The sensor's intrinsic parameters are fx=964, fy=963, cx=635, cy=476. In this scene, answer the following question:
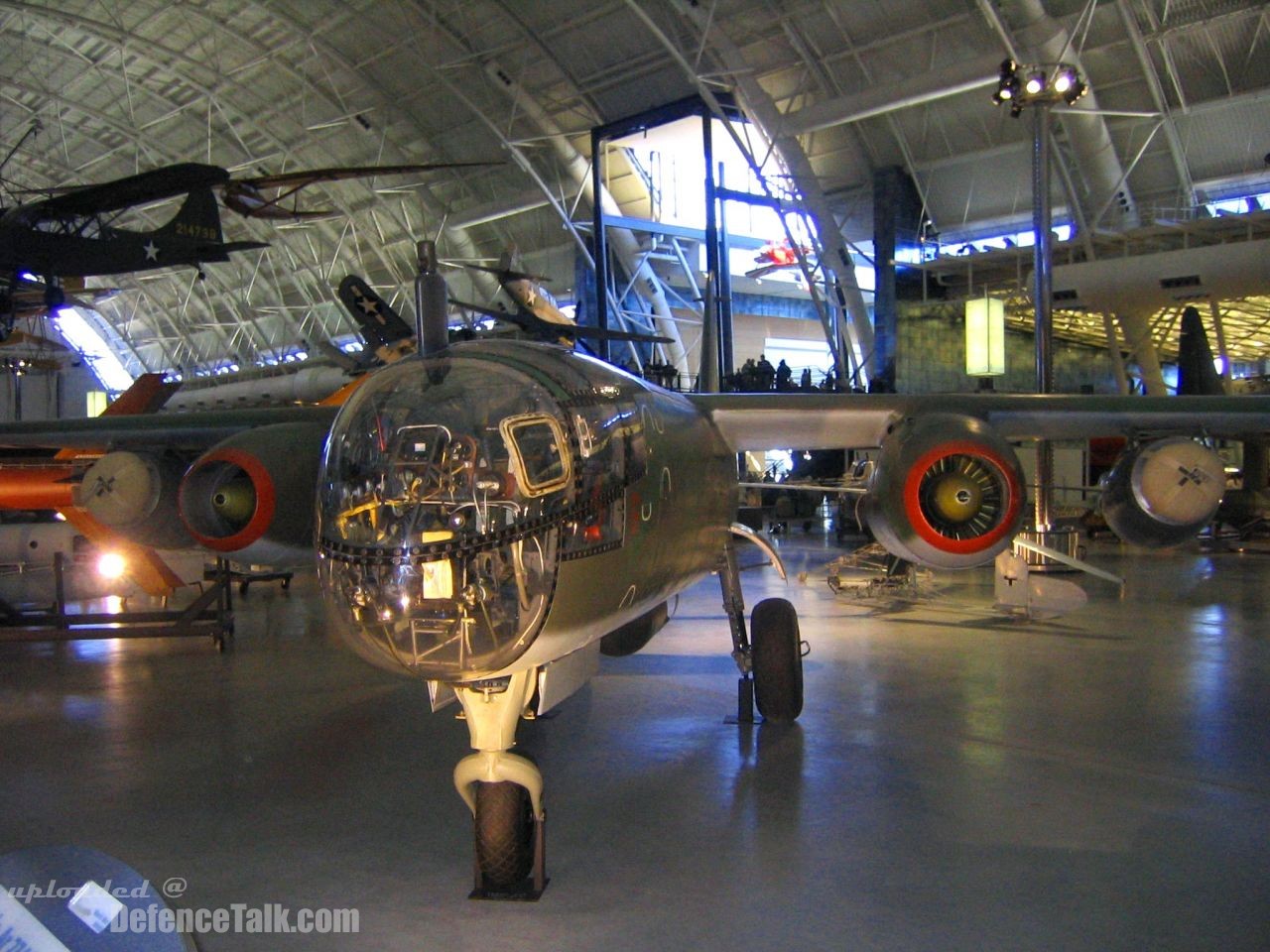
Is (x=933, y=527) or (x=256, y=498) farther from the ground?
(x=256, y=498)

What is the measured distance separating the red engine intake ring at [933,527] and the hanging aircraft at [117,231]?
11.6 meters

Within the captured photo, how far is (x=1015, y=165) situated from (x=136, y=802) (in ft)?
83.4

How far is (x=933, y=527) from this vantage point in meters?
6.46

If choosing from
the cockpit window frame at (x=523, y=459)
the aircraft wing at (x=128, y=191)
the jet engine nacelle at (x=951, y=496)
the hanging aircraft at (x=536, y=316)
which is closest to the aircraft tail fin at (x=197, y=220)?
the aircraft wing at (x=128, y=191)

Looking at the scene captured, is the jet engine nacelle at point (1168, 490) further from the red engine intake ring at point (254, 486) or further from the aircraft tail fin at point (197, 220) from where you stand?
the aircraft tail fin at point (197, 220)

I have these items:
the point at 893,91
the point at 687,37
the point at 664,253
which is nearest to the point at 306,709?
the point at 893,91

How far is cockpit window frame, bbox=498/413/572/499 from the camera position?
395 cm

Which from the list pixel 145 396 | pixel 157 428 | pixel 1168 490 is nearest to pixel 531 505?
pixel 157 428

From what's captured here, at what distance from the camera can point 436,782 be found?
6090 mm

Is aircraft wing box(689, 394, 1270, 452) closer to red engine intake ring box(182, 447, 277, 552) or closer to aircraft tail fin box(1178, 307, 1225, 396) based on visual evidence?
red engine intake ring box(182, 447, 277, 552)

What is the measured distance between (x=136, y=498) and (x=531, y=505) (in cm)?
506

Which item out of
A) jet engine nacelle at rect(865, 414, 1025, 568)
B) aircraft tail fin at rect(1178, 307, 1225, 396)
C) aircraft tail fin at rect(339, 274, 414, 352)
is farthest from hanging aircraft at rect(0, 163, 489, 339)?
aircraft tail fin at rect(1178, 307, 1225, 396)

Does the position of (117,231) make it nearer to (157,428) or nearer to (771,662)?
(157,428)

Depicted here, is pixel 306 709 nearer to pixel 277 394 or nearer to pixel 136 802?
pixel 136 802
